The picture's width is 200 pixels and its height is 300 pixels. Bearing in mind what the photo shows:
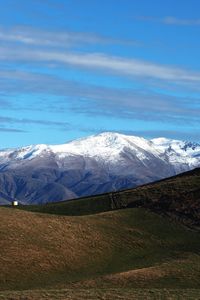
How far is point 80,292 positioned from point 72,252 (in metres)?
20.3

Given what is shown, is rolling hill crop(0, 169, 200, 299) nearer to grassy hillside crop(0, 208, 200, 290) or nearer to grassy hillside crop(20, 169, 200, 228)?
grassy hillside crop(0, 208, 200, 290)

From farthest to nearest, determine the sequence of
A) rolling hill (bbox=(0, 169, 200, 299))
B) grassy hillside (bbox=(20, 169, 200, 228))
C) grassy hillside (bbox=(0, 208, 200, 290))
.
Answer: grassy hillside (bbox=(20, 169, 200, 228))
grassy hillside (bbox=(0, 208, 200, 290))
rolling hill (bbox=(0, 169, 200, 299))

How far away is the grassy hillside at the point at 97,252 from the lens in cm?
5259

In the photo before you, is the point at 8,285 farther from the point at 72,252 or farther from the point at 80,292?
the point at 72,252

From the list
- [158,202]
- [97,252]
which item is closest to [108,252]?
[97,252]

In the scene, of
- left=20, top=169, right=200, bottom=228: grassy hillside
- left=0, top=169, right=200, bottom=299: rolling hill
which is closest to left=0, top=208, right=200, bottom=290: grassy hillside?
left=0, top=169, right=200, bottom=299: rolling hill

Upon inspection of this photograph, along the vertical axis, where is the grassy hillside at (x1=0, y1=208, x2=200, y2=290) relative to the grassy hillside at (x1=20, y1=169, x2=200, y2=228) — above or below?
below

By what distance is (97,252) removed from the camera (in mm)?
64875

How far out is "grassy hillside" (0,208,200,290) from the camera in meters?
52.6

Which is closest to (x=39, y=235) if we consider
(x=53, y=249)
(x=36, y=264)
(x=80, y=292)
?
(x=53, y=249)

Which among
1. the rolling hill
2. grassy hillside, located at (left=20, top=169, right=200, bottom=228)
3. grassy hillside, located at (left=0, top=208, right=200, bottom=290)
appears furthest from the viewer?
grassy hillside, located at (left=20, top=169, right=200, bottom=228)

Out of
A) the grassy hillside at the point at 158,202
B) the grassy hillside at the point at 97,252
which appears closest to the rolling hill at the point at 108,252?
the grassy hillside at the point at 97,252

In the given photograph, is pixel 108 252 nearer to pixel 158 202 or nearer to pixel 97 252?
pixel 97 252

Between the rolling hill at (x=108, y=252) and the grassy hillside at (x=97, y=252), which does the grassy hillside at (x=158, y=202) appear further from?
the grassy hillside at (x=97, y=252)
